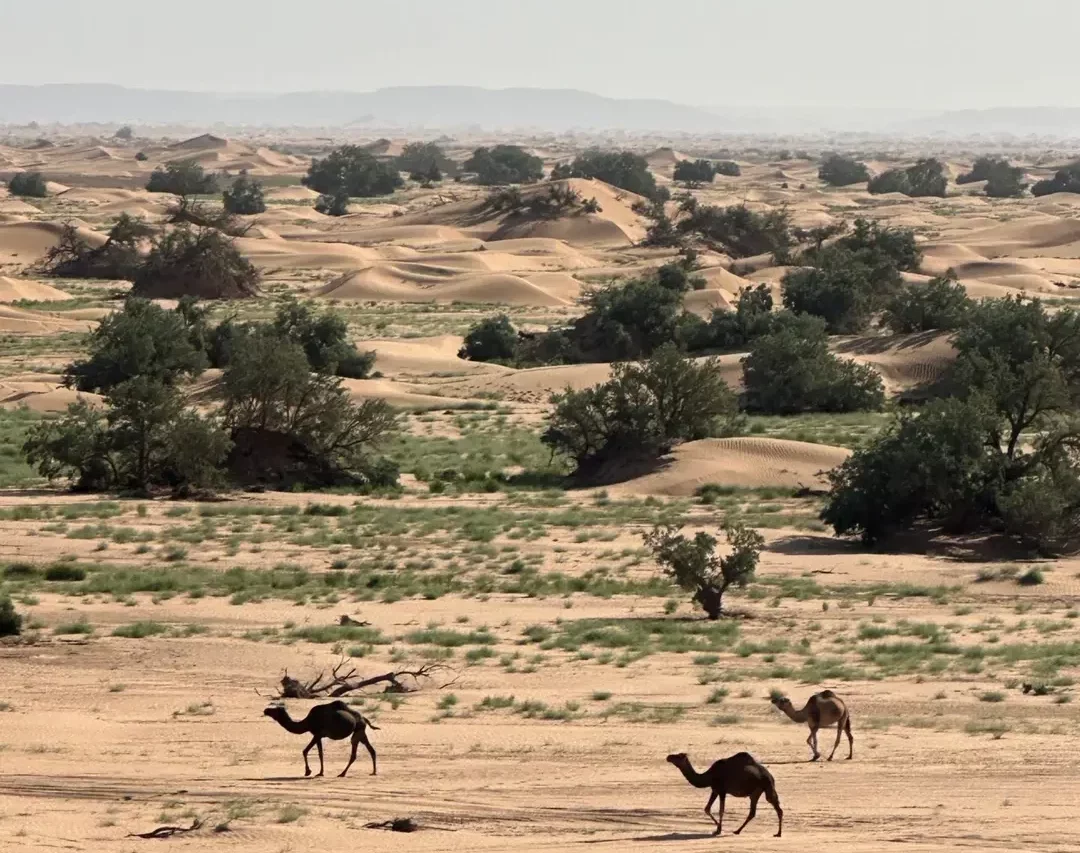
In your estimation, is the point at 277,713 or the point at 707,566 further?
the point at 707,566

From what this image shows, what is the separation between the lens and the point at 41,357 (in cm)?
5322

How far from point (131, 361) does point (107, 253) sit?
36.6 metres

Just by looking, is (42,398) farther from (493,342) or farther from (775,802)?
(775,802)

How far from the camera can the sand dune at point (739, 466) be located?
1283 inches

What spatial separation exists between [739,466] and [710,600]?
39.4ft

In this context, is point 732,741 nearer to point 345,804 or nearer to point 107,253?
point 345,804

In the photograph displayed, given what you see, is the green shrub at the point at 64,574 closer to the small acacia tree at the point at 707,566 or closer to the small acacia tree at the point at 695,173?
the small acacia tree at the point at 707,566

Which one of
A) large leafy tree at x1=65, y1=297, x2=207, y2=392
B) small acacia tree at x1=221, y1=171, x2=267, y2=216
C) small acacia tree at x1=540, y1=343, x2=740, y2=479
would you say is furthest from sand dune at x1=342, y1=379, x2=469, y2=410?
small acacia tree at x1=221, y1=171, x2=267, y2=216

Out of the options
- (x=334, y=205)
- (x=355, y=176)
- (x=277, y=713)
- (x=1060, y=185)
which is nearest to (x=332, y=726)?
(x=277, y=713)

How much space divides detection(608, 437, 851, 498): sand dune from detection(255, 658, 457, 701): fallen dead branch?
15473mm

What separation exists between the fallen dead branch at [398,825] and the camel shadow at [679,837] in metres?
1.38

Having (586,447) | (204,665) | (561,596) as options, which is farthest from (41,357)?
A: (204,665)

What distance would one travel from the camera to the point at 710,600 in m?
21.3

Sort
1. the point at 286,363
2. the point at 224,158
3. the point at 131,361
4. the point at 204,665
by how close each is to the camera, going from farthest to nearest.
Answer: the point at 224,158
the point at 131,361
the point at 286,363
the point at 204,665
